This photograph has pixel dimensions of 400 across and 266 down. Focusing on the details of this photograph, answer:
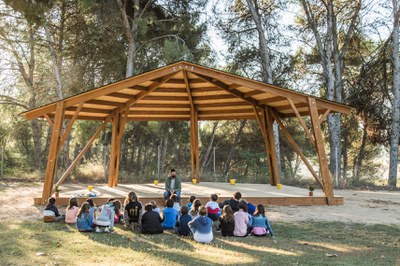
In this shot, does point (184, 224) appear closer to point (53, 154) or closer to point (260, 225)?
point (260, 225)

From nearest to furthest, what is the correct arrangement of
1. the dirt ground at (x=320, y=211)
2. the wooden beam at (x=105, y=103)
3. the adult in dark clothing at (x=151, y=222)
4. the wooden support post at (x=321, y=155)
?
the adult in dark clothing at (x=151, y=222)
the dirt ground at (x=320, y=211)
the wooden support post at (x=321, y=155)
the wooden beam at (x=105, y=103)

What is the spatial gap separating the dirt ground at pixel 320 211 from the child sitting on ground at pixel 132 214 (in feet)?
8.01

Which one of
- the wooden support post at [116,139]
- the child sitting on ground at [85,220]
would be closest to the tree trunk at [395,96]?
the wooden support post at [116,139]

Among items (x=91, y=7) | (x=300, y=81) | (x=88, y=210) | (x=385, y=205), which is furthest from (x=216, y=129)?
(x=88, y=210)

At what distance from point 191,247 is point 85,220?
2318mm

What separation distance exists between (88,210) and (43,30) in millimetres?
15407

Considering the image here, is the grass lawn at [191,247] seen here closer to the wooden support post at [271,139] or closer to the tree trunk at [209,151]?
the wooden support post at [271,139]

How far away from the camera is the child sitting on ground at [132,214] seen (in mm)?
8211

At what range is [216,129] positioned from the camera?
31.6m

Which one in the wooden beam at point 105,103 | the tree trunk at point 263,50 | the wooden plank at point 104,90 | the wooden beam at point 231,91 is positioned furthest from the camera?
the tree trunk at point 263,50

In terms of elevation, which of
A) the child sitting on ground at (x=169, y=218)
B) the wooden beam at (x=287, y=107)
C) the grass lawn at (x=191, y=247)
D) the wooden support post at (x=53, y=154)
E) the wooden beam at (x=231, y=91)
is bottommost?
the grass lawn at (x=191, y=247)

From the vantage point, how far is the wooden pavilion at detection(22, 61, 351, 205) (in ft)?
38.2

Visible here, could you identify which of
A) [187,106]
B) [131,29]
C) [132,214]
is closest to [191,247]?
[132,214]

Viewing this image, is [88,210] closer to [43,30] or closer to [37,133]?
[43,30]
